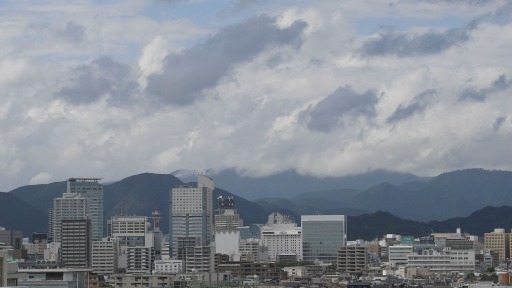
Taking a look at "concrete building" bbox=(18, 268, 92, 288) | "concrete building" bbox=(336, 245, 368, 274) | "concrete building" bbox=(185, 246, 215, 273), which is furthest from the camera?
"concrete building" bbox=(336, 245, 368, 274)

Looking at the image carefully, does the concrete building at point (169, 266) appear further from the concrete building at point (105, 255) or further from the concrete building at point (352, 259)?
the concrete building at point (352, 259)

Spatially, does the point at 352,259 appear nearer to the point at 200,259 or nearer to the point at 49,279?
the point at 200,259

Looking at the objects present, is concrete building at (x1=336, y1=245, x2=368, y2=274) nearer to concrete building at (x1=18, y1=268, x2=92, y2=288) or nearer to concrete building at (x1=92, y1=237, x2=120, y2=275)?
concrete building at (x1=92, y1=237, x2=120, y2=275)

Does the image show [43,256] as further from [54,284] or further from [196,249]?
[54,284]

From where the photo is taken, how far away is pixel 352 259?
18638cm

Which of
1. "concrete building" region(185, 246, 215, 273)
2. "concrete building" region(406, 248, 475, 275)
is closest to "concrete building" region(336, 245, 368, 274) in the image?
"concrete building" region(406, 248, 475, 275)

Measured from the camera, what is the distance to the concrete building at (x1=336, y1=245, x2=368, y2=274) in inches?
7236

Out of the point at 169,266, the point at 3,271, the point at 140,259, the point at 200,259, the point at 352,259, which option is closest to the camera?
the point at 3,271

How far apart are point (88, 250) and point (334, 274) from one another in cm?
4410

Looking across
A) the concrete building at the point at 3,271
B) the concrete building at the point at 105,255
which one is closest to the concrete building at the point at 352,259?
the concrete building at the point at 105,255

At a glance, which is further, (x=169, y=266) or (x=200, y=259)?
(x=200, y=259)

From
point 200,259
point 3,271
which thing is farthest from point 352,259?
point 3,271

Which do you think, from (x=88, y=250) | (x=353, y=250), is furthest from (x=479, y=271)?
(x=88, y=250)

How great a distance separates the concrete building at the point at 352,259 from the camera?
183788 mm
